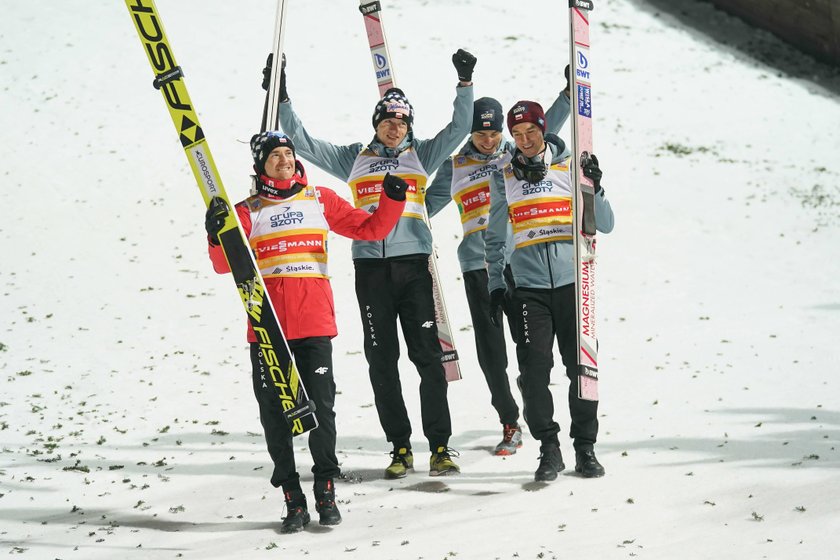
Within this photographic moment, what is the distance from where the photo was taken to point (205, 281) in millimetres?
12281

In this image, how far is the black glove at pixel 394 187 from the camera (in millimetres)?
6188

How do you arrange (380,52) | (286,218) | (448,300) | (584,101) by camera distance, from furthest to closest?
(448,300) < (380,52) < (584,101) < (286,218)

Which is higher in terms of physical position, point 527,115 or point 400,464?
point 527,115

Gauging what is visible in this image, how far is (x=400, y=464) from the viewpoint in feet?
22.4

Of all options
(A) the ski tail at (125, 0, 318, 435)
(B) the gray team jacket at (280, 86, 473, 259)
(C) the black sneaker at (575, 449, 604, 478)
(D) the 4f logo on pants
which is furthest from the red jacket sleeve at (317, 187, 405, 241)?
(C) the black sneaker at (575, 449, 604, 478)

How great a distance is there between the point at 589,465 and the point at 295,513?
1718 mm

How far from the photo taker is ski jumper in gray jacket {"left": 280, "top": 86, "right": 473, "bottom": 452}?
6.80 metres

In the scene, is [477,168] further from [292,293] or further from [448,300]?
[448,300]

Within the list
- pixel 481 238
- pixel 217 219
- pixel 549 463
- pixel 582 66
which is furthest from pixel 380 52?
pixel 549 463

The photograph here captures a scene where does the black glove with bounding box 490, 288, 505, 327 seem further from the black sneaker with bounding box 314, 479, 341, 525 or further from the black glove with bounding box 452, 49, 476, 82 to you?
the black sneaker with bounding box 314, 479, 341, 525

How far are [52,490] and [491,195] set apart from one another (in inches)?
131

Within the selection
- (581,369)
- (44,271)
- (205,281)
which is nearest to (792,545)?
(581,369)

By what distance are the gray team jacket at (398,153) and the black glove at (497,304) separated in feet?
1.63

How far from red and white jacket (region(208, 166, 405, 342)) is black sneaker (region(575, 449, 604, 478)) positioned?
162 cm
